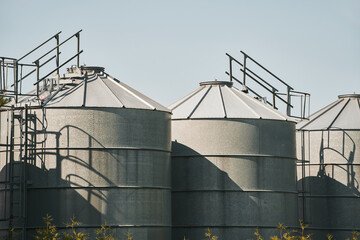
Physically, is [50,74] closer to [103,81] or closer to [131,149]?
[103,81]

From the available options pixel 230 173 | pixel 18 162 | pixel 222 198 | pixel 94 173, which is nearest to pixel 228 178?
pixel 230 173

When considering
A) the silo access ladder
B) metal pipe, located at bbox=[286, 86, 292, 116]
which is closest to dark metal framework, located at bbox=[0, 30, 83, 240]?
the silo access ladder

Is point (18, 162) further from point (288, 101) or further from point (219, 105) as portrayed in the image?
point (288, 101)

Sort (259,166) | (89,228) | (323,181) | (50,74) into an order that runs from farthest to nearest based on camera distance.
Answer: (323,181) → (259,166) → (50,74) → (89,228)

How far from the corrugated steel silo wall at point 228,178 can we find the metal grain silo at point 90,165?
10.7 feet

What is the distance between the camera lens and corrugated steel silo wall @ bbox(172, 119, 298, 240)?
32531 mm

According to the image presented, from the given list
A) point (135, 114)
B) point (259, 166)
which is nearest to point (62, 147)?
point (135, 114)

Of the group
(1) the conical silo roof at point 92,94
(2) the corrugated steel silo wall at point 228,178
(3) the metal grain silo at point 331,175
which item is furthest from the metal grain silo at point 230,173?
(3) the metal grain silo at point 331,175

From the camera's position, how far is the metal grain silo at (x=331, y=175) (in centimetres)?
3791

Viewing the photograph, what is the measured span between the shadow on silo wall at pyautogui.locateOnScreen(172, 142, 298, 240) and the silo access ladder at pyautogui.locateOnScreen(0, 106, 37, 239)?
6608 mm

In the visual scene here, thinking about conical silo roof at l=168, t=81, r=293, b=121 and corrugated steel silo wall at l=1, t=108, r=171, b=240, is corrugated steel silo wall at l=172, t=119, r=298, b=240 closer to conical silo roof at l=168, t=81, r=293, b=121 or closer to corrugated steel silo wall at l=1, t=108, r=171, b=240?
conical silo roof at l=168, t=81, r=293, b=121

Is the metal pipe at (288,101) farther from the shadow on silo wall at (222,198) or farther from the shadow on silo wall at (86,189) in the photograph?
the shadow on silo wall at (86,189)

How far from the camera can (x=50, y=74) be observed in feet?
101

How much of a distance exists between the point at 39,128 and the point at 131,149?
3121 mm
